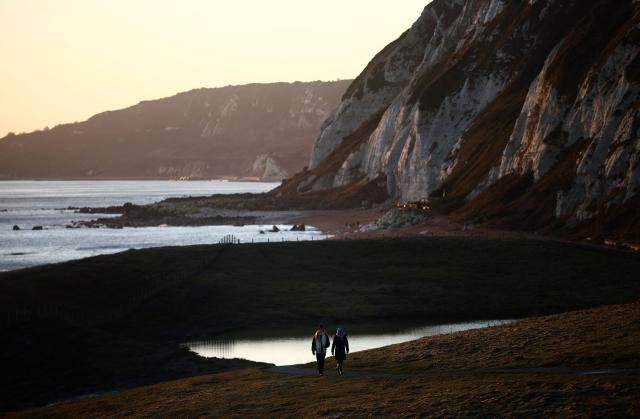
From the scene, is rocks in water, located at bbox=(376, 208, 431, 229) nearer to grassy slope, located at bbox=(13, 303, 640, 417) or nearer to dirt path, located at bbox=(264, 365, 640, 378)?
grassy slope, located at bbox=(13, 303, 640, 417)

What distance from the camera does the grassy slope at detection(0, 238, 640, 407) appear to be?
1617 inches

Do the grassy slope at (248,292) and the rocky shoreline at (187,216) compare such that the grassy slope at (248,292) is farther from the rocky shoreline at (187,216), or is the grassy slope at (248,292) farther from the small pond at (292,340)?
the rocky shoreline at (187,216)

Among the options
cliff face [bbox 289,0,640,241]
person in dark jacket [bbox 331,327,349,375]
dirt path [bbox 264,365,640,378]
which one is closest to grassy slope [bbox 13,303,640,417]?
dirt path [bbox 264,365,640,378]

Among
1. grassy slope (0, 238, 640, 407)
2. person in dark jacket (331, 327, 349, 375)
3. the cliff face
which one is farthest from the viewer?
the cliff face

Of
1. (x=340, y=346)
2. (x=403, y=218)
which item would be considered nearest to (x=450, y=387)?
(x=340, y=346)

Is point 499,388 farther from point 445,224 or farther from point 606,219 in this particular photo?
point 445,224

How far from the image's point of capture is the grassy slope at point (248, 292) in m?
41.1

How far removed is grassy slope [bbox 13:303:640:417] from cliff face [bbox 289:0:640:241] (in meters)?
42.7

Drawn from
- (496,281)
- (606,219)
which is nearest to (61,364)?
(496,281)

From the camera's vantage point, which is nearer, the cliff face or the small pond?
the small pond

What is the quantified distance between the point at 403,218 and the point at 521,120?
19.1 metres

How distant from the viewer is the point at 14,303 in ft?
160

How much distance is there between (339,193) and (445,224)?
246 feet

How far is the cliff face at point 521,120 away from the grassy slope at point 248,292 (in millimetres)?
14478
